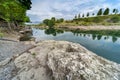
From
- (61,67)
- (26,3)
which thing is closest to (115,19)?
(26,3)

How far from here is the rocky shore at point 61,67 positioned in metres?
6.07

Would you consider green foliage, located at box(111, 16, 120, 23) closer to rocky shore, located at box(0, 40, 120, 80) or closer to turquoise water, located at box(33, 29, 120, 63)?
turquoise water, located at box(33, 29, 120, 63)

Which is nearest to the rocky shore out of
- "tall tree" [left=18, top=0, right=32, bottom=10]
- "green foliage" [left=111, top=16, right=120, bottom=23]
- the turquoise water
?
the turquoise water

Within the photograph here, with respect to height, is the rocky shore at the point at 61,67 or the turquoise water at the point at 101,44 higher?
the rocky shore at the point at 61,67

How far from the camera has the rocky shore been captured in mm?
6071

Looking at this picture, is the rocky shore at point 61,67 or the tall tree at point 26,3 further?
the tall tree at point 26,3

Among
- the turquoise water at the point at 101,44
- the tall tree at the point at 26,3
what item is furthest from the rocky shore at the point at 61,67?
the tall tree at the point at 26,3

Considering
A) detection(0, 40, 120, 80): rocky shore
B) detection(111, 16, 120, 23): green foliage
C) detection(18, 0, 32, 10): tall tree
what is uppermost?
detection(18, 0, 32, 10): tall tree

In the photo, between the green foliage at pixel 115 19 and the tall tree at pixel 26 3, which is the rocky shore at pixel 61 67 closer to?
the tall tree at pixel 26 3

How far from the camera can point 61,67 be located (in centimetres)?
671

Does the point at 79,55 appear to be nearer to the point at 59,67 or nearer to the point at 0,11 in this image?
the point at 59,67

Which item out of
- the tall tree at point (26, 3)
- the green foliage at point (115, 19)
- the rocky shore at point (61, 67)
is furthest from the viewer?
the green foliage at point (115, 19)

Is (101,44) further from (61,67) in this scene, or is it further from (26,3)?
(26,3)

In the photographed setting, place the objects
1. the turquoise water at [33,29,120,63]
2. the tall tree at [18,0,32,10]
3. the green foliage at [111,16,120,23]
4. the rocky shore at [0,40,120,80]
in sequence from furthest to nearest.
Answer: the green foliage at [111,16,120,23]
the tall tree at [18,0,32,10]
the turquoise water at [33,29,120,63]
the rocky shore at [0,40,120,80]
